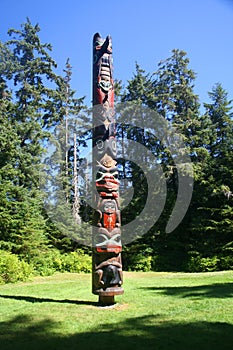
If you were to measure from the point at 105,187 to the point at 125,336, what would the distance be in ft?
12.8

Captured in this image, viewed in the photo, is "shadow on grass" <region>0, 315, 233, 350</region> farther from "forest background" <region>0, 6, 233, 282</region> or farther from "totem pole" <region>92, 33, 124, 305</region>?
"forest background" <region>0, 6, 233, 282</region>

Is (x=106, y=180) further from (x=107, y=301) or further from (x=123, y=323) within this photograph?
(x=123, y=323)

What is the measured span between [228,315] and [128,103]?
2241 centimetres

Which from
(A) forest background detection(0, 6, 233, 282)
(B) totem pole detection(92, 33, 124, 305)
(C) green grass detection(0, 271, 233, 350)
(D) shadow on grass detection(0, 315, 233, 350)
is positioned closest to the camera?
(D) shadow on grass detection(0, 315, 233, 350)

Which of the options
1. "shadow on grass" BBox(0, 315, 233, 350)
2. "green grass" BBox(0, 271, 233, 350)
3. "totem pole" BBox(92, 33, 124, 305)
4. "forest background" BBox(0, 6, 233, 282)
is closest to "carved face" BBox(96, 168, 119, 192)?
"totem pole" BBox(92, 33, 124, 305)

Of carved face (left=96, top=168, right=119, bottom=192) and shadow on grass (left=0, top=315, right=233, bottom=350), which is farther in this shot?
carved face (left=96, top=168, right=119, bottom=192)

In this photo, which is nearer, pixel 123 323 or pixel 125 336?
pixel 125 336

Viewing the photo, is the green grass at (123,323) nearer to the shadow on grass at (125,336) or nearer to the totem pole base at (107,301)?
the shadow on grass at (125,336)

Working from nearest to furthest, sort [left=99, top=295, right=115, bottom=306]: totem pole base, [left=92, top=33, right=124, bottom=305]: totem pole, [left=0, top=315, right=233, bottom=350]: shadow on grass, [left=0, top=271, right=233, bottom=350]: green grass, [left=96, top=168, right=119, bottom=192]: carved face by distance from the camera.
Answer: [left=0, top=315, right=233, bottom=350]: shadow on grass < [left=0, top=271, right=233, bottom=350]: green grass < [left=92, top=33, right=124, bottom=305]: totem pole < [left=99, top=295, right=115, bottom=306]: totem pole base < [left=96, top=168, right=119, bottom=192]: carved face

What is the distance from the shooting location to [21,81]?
25.7 m

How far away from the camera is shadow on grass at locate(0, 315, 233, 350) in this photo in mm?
5246

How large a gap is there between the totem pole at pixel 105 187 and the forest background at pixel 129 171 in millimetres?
8281

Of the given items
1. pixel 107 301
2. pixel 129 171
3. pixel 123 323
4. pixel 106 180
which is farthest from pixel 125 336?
pixel 129 171

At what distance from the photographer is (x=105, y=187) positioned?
8.79 meters
